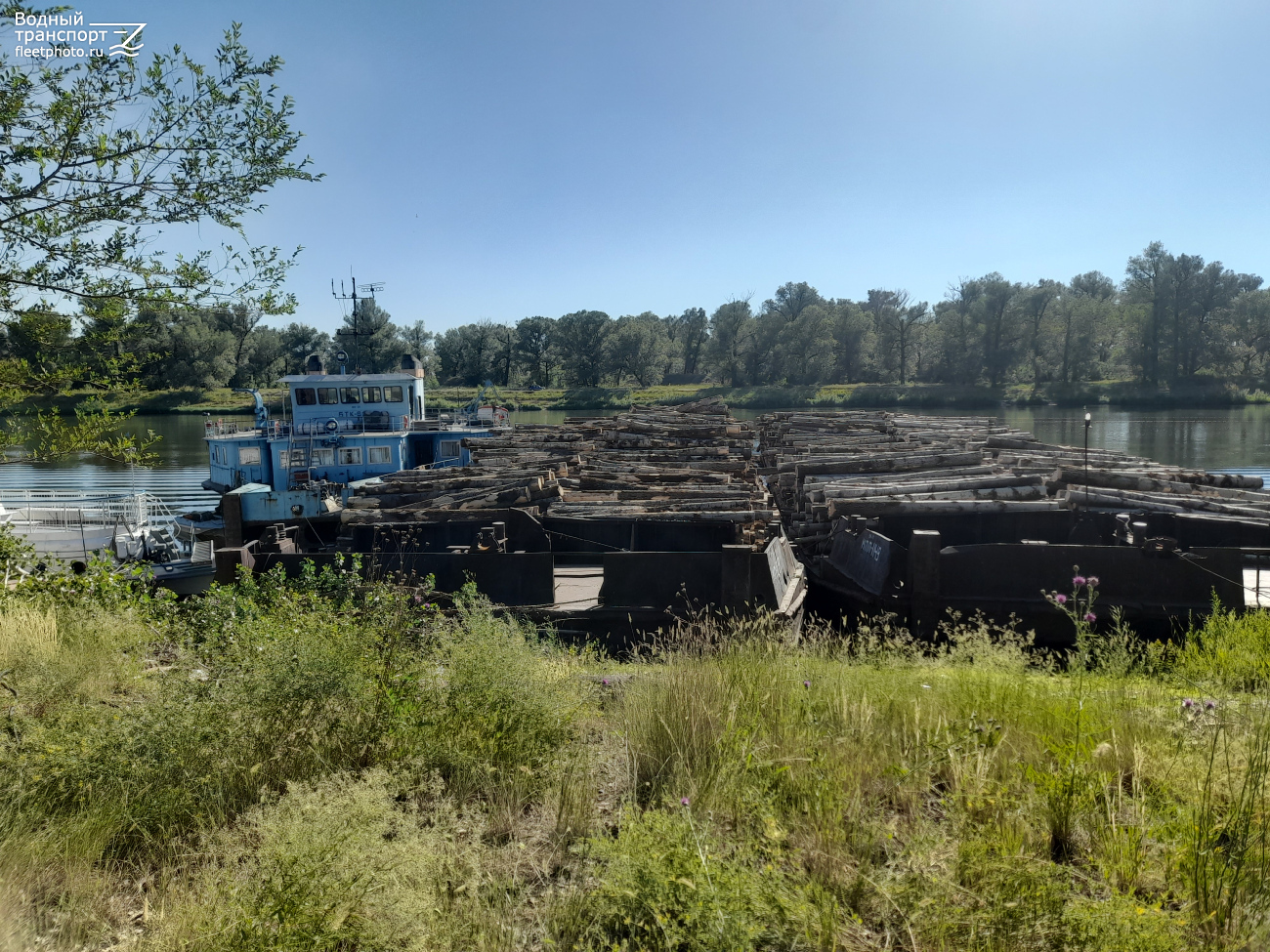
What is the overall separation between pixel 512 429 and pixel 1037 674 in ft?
82.5

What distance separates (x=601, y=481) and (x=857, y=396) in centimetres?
6412

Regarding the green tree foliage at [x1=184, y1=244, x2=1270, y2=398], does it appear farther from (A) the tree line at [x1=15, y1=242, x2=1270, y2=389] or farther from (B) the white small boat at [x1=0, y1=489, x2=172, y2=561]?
(B) the white small boat at [x1=0, y1=489, x2=172, y2=561]

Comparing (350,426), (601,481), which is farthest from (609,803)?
(350,426)

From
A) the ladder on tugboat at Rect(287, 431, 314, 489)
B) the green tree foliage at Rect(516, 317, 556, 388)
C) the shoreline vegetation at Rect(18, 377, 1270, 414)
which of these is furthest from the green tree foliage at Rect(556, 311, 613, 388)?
the ladder on tugboat at Rect(287, 431, 314, 489)

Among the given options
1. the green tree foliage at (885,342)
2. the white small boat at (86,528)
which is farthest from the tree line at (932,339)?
the white small boat at (86,528)

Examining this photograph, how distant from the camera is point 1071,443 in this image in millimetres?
39469

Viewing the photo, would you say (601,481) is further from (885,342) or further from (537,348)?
(537,348)

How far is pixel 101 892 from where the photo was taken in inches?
120

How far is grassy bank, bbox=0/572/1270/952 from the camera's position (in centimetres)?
267

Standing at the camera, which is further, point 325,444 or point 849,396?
point 849,396

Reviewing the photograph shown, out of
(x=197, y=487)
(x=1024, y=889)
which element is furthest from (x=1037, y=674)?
(x=197, y=487)

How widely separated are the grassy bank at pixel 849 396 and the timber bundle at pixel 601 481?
3747 cm

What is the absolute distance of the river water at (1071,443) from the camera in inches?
1331

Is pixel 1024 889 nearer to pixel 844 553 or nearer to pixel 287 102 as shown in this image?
pixel 287 102
